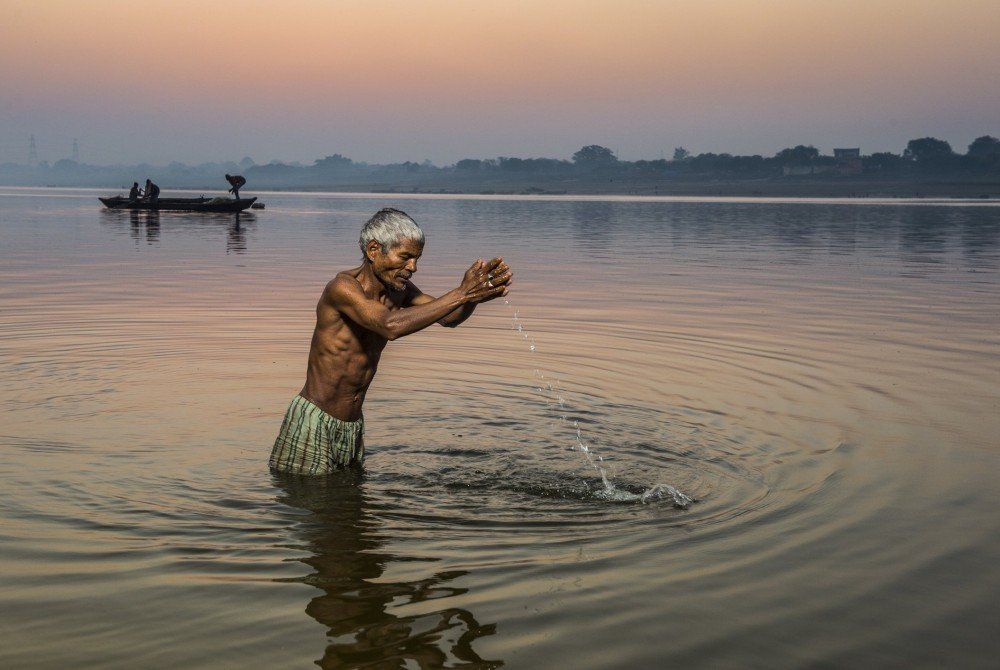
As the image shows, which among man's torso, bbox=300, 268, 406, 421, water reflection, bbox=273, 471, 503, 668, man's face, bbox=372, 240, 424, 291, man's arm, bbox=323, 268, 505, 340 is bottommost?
water reflection, bbox=273, 471, 503, 668

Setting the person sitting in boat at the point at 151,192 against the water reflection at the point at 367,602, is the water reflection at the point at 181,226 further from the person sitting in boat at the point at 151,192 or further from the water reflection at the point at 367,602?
the water reflection at the point at 367,602

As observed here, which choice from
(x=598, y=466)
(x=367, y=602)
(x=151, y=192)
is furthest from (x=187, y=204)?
(x=367, y=602)

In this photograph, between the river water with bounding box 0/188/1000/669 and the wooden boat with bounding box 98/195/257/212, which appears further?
the wooden boat with bounding box 98/195/257/212

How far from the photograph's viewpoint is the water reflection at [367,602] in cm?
439

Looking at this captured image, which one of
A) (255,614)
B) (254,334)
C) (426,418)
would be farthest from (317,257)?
(255,614)

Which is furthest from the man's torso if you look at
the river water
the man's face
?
the river water

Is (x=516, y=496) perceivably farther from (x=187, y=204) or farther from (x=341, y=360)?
(x=187, y=204)

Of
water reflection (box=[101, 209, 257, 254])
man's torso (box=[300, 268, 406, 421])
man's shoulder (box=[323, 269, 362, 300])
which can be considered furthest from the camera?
water reflection (box=[101, 209, 257, 254])

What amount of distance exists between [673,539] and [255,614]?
2517mm

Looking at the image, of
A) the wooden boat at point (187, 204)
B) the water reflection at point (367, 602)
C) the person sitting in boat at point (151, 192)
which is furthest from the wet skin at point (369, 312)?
the person sitting in boat at point (151, 192)

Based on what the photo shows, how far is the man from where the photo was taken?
20.8 feet

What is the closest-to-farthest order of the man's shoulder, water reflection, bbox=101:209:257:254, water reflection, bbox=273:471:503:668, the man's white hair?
water reflection, bbox=273:471:503:668, the man's white hair, the man's shoulder, water reflection, bbox=101:209:257:254

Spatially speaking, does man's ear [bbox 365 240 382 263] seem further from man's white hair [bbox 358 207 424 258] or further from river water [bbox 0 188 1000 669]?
river water [bbox 0 188 1000 669]

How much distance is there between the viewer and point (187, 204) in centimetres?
5944
